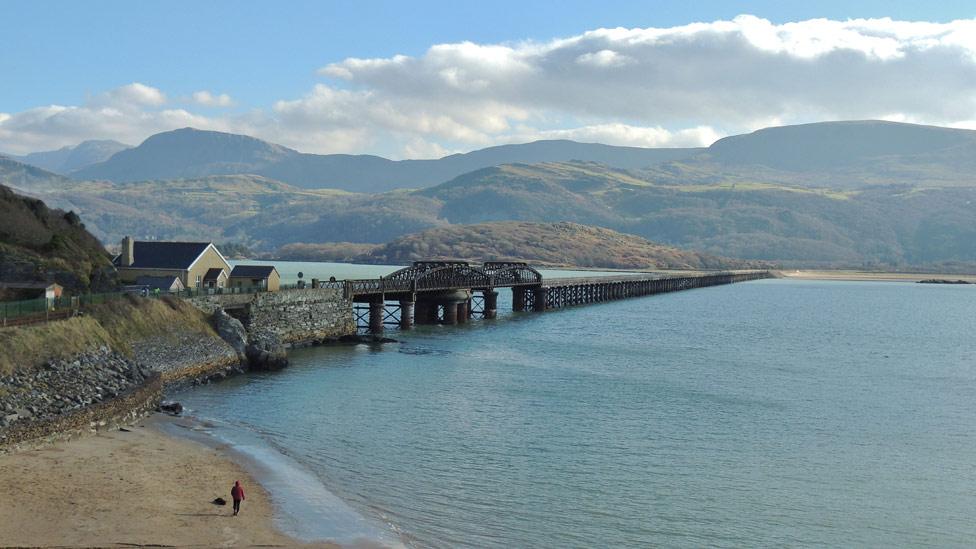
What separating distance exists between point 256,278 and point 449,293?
3036 cm

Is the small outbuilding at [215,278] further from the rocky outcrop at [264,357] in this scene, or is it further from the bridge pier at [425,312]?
the bridge pier at [425,312]

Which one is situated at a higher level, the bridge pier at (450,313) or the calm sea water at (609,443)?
the bridge pier at (450,313)

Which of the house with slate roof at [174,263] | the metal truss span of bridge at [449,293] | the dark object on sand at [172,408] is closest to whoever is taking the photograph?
the dark object on sand at [172,408]

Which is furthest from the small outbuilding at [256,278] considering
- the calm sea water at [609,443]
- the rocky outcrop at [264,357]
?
the rocky outcrop at [264,357]

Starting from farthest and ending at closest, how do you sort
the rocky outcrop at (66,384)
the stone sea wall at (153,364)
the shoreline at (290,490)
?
the stone sea wall at (153,364) → the rocky outcrop at (66,384) → the shoreline at (290,490)

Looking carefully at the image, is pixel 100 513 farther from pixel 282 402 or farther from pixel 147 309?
pixel 147 309

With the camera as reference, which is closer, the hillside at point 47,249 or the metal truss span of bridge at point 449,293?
the hillside at point 47,249

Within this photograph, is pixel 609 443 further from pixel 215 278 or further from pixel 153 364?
pixel 215 278

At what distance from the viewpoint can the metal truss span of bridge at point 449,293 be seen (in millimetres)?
84562

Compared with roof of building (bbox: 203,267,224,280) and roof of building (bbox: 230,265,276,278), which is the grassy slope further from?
roof of building (bbox: 203,267,224,280)

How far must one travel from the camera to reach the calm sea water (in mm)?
30297

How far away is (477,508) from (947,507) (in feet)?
57.1

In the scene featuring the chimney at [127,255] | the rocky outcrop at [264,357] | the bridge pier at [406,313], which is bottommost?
the rocky outcrop at [264,357]

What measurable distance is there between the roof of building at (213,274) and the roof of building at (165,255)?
6.24 feet
